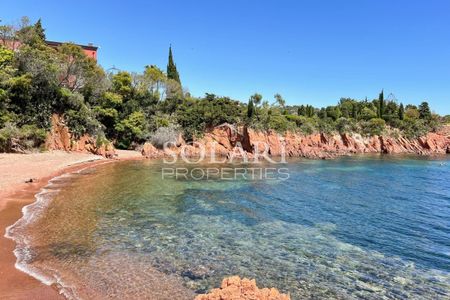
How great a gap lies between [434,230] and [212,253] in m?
10.5

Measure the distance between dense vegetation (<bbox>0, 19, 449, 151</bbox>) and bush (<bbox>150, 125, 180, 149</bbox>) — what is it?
0.15 meters

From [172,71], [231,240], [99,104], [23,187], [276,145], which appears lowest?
[231,240]

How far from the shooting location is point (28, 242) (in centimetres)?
1140

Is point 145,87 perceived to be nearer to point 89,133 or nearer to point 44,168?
point 89,133

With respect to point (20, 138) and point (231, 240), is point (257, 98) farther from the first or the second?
point (231, 240)

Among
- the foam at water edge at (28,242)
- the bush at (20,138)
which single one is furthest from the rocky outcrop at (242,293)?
the bush at (20,138)

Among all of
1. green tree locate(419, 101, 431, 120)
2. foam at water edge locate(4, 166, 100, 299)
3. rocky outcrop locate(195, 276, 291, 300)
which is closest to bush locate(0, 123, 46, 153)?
foam at water edge locate(4, 166, 100, 299)

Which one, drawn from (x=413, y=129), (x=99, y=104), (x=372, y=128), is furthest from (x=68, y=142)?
(x=413, y=129)

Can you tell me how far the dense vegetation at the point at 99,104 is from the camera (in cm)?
3328

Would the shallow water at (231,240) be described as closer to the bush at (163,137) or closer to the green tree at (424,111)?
the bush at (163,137)

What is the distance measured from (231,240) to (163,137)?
110 ft

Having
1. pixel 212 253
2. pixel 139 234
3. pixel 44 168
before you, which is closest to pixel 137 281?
pixel 212 253

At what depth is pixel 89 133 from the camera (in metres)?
38.6

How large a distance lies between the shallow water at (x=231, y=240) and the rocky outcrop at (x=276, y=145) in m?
24.2
